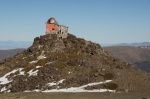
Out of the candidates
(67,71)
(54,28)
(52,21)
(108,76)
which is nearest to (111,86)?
(108,76)

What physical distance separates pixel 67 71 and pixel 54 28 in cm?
3230

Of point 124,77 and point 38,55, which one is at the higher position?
point 38,55

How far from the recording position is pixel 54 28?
10512cm

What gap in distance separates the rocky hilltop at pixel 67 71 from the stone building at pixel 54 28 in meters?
3.85

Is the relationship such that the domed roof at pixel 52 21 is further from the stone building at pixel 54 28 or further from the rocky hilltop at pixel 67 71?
the rocky hilltop at pixel 67 71

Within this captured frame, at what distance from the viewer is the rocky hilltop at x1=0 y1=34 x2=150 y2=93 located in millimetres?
66250

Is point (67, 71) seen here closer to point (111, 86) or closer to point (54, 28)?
point (111, 86)

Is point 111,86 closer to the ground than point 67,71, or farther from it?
closer to the ground

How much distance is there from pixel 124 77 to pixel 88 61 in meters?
15.1

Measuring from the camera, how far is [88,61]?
268 feet

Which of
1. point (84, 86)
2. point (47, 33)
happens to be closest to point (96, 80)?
point (84, 86)

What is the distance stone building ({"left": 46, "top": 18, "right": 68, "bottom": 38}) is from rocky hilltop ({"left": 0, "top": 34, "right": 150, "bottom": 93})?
3846 millimetres

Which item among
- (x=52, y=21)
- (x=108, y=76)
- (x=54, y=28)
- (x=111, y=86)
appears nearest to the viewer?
(x=111, y=86)

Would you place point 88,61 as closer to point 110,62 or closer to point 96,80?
point 110,62
